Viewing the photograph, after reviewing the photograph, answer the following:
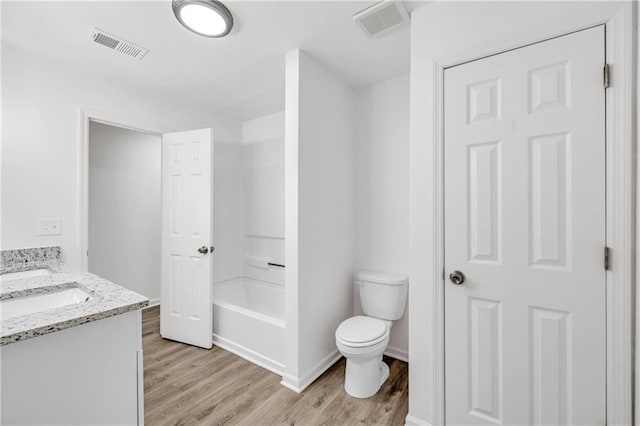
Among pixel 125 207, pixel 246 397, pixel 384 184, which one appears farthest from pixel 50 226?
pixel 384 184

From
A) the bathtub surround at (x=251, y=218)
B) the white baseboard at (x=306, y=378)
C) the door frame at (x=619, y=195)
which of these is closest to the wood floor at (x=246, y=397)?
the white baseboard at (x=306, y=378)

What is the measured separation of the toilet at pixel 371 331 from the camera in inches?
73.1

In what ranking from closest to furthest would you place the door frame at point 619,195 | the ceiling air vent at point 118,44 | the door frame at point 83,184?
the door frame at point 619,195, the ceiling air vent at point 118,44, the door frame at point 83,184

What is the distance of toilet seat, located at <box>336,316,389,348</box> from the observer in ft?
6.02

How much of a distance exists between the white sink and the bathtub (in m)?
1.27

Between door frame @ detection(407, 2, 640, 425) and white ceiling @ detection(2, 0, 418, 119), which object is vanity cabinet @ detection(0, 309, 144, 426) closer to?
white ceiling @ detection(2, 0, 418, 119)

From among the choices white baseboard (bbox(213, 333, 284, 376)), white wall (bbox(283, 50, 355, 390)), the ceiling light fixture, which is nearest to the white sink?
white wall (bbox(283, 50, 355, 390))

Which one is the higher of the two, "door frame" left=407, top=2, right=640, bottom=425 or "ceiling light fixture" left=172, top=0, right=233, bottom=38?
"ceiling light fixture" left=172, top=0, right=233, bottom=38

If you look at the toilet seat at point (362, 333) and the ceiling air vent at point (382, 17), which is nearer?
the ceiling air vent at point (382, 17)

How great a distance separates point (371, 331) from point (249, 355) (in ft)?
3.67

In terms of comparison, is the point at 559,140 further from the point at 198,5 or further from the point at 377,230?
the point at 198,5

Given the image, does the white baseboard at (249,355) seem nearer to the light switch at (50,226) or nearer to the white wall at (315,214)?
the white wall at (315,214)

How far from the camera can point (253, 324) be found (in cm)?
236

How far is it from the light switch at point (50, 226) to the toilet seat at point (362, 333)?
219 centimetres
